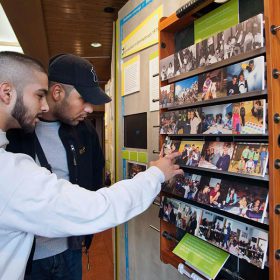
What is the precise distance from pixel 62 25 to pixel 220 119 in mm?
3018

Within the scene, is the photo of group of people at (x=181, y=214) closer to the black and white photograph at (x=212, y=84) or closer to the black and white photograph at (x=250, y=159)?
the black and white photograph at (x=250, y=159)

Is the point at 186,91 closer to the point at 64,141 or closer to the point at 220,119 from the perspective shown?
the point at 220,119

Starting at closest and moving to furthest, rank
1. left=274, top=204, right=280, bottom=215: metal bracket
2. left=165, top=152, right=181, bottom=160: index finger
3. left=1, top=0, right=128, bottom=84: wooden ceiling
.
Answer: left=274, top=204, right=280, bottom=215: metal bracket → left=165, top=152, right=181, bottom=160: index finger → left=1, top=0, right=128, bottom=84: wooden ceiling

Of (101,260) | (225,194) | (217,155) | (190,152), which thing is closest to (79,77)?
(190,152)

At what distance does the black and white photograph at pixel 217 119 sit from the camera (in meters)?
1.03

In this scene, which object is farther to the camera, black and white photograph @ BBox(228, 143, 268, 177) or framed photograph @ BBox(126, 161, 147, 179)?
framed photograph @ BBox(126, 161, 147, 179)

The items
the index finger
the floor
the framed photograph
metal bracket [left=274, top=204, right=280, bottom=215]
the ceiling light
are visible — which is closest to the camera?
metal bracket [left=274, top=204, right=280, bottom=215]

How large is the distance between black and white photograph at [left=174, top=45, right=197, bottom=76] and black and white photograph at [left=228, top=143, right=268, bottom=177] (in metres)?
0.40

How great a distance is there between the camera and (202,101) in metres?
1.14

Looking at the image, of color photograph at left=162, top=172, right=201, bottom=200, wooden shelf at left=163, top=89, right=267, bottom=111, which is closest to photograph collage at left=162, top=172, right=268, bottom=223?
color photograph at left=162, top=172, right=201, bottom=200

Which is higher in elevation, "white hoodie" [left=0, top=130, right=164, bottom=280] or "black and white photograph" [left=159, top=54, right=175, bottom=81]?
"black and white photograph" [left=159, top=54, right=175, bottom=81]

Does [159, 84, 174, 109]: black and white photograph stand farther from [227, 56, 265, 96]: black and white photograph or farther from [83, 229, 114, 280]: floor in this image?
[83, 229, 114, 280]: floor

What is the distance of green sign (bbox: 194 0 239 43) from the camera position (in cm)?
112

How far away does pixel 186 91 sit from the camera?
4.07 feet
